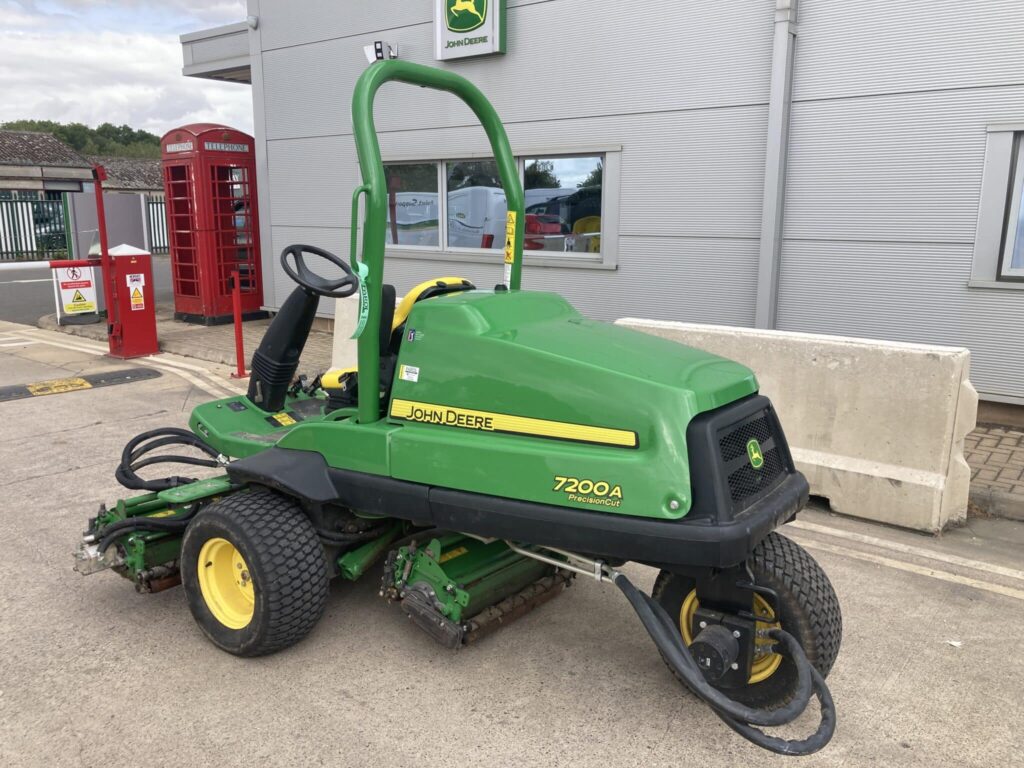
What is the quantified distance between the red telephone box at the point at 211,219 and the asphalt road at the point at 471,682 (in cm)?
814

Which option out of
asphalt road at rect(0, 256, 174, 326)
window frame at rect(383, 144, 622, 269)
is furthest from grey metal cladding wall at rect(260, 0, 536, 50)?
asphalt road at rect(0, 256, 174, 326)

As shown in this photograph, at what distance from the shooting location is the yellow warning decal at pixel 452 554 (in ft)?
11.1

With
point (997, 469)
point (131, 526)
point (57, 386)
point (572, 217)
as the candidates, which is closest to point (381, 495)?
point (131, 526)

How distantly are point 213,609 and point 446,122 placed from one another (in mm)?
7314

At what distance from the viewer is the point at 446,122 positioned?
31.4 feet

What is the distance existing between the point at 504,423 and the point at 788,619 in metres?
1.23

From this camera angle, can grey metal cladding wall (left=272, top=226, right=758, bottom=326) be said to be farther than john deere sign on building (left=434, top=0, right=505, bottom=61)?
No

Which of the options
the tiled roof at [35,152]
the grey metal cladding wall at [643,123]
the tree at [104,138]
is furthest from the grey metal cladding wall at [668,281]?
the tree at [104,138]

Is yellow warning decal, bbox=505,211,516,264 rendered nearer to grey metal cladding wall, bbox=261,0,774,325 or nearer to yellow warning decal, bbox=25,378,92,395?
grey metal cladding wall, bbox=261,0,774,325

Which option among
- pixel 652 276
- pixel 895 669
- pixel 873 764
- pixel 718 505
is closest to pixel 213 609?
pixel 718 505

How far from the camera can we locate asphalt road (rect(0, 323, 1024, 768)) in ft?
9.27

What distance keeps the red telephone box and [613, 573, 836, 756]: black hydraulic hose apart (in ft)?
34.9

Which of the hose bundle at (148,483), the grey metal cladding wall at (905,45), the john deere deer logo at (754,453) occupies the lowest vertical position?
the hose bundle at (148,483)

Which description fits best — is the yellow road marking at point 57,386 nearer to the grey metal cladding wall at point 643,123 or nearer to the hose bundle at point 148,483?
the grey metal cladding wall at point 643,123
